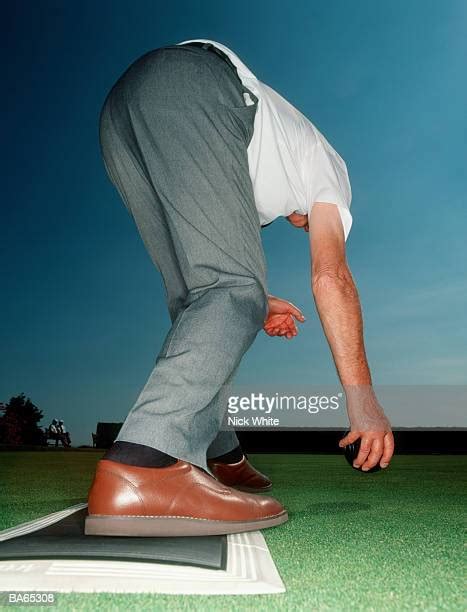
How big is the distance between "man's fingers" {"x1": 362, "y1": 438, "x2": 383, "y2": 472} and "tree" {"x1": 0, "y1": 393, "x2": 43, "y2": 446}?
4303 cm

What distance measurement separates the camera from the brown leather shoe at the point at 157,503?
3.68 feet

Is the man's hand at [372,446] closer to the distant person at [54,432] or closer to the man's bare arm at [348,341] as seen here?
the man's bare arm at [348,341]

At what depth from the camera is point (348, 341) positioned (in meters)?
1.41

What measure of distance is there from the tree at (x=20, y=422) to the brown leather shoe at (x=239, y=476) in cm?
4214

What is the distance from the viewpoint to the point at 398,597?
2.55 feet

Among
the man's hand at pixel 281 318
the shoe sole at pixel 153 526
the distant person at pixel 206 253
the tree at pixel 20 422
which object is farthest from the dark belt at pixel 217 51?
the tree at pixel 20 422

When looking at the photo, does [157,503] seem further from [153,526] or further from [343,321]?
[343,321]

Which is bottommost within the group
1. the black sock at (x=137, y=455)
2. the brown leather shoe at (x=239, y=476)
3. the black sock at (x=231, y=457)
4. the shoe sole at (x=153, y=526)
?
the brown leather shoe at (x=239, y=476)

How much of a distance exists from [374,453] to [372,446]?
17 mm

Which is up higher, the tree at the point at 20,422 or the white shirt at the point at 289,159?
the white shirt at the point at 289,159

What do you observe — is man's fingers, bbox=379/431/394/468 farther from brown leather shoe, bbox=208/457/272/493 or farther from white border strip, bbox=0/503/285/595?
brown leather shoe, bbox=208/457/272/493

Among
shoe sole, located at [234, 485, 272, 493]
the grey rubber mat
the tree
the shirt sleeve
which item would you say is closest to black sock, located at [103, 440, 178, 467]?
the grey rubber mat

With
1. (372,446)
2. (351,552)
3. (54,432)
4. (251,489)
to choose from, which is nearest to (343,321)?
(372,446)

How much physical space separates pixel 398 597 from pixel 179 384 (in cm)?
57
